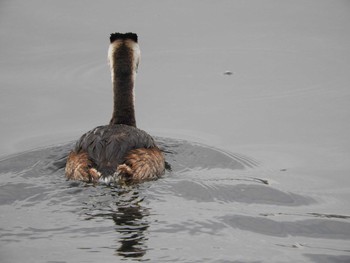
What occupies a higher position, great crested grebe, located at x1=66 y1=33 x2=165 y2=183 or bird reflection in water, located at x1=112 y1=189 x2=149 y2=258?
great crested grebe, located at x1=66 y1=33 x2=165 y2=183

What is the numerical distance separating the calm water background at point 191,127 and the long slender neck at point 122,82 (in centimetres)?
71

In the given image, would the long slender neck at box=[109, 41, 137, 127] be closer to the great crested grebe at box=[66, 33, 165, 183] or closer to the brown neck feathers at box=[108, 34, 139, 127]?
the brown neck feathers at box=[108, 34, 139, 127]

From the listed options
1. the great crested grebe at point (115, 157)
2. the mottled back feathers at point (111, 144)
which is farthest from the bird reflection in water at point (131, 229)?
the mottled back feathers at point (111, 144)

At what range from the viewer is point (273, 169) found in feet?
37.0

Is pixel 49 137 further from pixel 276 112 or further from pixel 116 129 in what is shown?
pixel 276 112

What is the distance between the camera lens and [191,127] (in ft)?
41.7

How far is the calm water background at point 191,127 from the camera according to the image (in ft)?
28.1

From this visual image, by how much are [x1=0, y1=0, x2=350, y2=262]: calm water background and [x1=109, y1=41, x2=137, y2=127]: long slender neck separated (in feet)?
2.32

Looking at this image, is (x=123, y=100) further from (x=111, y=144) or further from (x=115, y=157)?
(x=115, y=157)

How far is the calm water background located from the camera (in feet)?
28.1

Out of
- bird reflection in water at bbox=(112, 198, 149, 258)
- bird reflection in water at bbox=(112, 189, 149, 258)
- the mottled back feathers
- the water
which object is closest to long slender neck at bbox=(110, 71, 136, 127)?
the mottled back feathers

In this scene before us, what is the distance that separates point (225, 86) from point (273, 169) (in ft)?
9.83

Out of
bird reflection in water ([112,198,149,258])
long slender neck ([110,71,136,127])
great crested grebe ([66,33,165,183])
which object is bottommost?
bird reflection in water ([112,198,149,258])

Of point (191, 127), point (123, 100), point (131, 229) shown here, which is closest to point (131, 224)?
point (131, 229)
